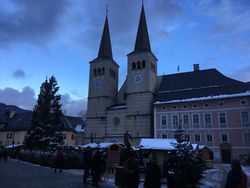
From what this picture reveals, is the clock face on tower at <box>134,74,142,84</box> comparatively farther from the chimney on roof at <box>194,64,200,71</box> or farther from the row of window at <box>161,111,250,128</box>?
the chimney on roof at <box>194,64,200,71</box>

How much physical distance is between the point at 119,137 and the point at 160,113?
10175mm

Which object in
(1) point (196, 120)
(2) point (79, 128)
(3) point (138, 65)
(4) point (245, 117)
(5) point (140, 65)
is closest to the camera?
(4) point (245, 117)

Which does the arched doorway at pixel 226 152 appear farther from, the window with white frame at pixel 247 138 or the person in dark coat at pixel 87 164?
the person in dark coat at pixel 87 164

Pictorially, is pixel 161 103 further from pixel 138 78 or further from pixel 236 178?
pixel 236 178

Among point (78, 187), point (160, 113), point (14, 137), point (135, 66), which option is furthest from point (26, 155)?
point (14, 137)

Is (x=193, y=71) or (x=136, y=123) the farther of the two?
(x=193, y=71)

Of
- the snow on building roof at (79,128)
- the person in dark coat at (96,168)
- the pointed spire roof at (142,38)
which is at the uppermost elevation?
the pointed spire roof at (142,38)

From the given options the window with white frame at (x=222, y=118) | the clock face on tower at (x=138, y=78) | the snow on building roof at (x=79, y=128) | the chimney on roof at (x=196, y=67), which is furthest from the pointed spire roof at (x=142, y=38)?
the snow on building roof at (x=79, y=128)

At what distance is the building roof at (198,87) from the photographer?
43.3 m

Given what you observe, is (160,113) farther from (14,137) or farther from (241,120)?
(14,137)

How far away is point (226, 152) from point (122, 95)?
1055 inches

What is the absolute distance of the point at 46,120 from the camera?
35.1 m

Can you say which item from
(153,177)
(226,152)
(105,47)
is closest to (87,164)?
(153,177)

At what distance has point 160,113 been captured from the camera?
47.8 m
